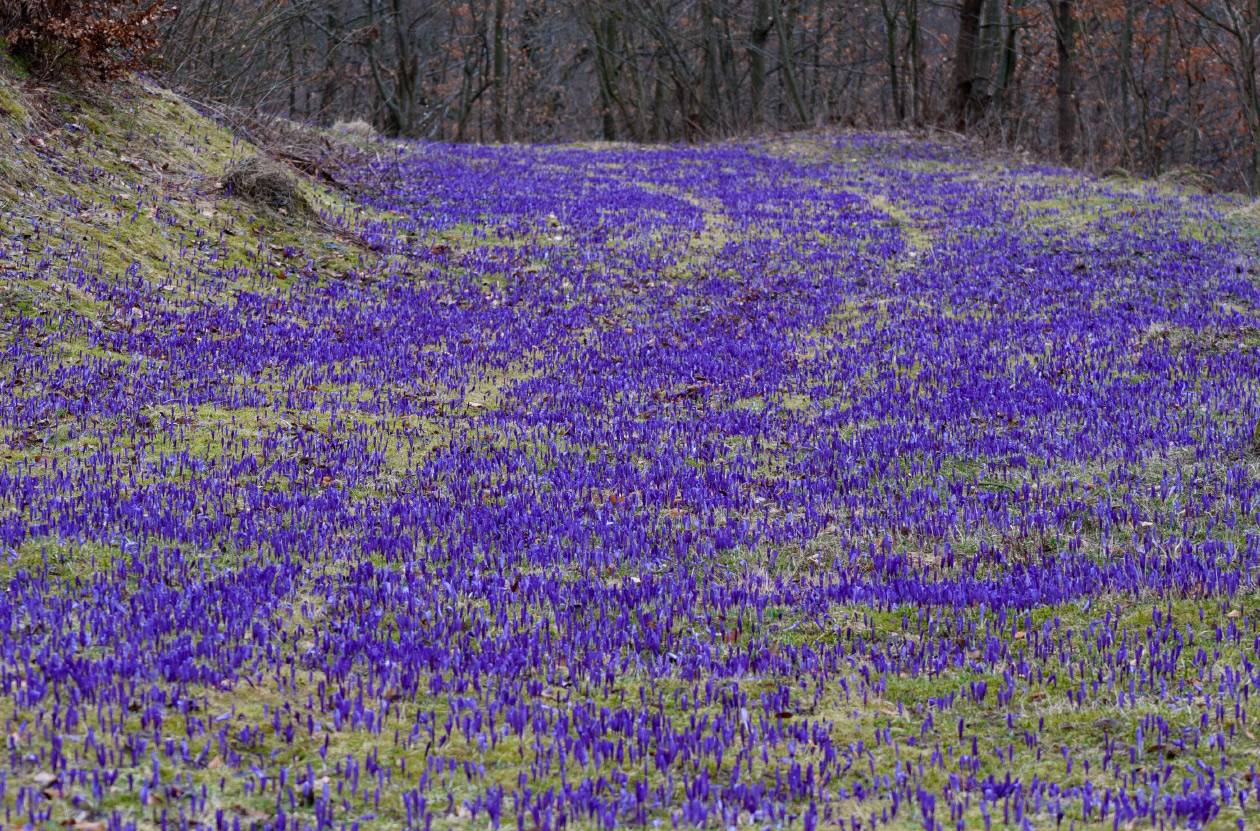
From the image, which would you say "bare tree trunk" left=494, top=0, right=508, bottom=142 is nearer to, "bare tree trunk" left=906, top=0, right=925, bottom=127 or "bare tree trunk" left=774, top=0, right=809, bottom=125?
"bare tree trunk" left=774, top=0, right=809, bottom=125

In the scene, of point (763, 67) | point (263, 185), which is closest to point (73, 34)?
point (263, 185)

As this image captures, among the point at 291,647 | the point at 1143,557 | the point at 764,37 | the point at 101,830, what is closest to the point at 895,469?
the point at 1143,557

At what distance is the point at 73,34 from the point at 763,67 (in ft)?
105

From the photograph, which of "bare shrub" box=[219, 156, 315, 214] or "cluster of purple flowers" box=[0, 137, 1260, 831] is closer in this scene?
"cluster of purple flowers" box=[0, 137, 1260, 831]

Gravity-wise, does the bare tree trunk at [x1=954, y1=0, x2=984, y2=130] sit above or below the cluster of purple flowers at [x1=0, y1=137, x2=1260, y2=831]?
above

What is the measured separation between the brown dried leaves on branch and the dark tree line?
17.5 ft

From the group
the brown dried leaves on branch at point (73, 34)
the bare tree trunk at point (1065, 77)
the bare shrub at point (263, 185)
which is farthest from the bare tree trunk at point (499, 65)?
the bare shrub at point (263, 185)

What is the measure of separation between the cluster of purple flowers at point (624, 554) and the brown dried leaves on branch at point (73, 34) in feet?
14.1

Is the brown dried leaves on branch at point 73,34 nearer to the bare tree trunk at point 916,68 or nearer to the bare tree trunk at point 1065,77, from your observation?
the bare tree trunk at point 1065,77

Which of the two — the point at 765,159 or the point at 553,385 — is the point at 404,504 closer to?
the point at 553,385

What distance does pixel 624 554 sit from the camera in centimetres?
721

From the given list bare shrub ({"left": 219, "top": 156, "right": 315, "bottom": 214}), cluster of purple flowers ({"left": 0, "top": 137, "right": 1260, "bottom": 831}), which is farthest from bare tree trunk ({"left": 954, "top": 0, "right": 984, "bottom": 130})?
bare shrub ({"left": 219, "top": 156, "right": 315, "bottom": 214})

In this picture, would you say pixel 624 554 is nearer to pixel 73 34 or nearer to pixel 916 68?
pixel 73 34

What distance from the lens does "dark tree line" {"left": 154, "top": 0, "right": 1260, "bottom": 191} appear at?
29781 millimetres
